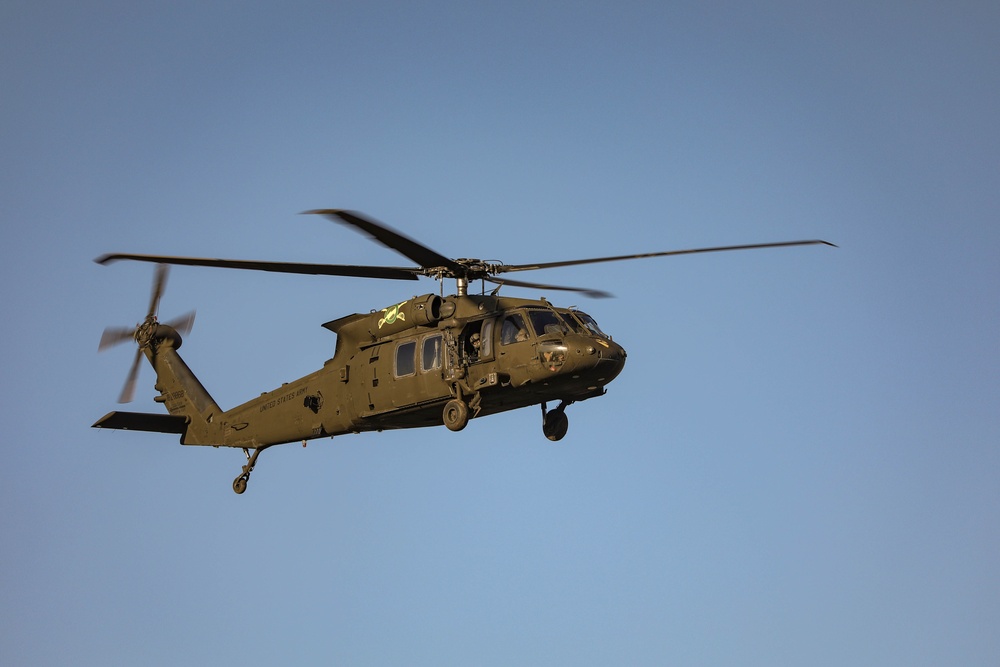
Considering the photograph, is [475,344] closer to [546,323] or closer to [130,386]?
[546,323]

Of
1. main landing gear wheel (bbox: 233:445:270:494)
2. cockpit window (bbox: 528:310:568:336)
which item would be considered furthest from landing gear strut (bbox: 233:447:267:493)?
cockpit window (bbox: 528:310:568:336)

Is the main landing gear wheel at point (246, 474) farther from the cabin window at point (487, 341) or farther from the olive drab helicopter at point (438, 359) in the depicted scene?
the cabin window at point (487, 341)

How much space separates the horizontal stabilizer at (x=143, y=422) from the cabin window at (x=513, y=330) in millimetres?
11249

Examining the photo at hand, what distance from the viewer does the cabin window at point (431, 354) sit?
26781mm

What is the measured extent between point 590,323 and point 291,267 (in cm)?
676

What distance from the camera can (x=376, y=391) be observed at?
2780cm

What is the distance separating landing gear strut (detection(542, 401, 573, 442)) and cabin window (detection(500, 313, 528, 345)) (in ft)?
8.04

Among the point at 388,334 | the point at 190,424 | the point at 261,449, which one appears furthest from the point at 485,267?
the point at 190,424

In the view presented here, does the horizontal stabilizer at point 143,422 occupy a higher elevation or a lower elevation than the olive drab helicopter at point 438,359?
lower

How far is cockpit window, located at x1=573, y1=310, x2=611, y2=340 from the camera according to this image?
26359 mm

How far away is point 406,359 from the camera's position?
27.3 m

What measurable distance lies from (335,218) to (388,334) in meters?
7.25

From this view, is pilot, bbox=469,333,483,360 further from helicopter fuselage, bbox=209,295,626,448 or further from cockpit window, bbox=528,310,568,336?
cockpit window, bbox=528,310,568,336

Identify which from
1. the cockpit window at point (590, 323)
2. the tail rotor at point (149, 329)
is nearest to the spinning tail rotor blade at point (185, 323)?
the tail rotor at point (149, 329)
